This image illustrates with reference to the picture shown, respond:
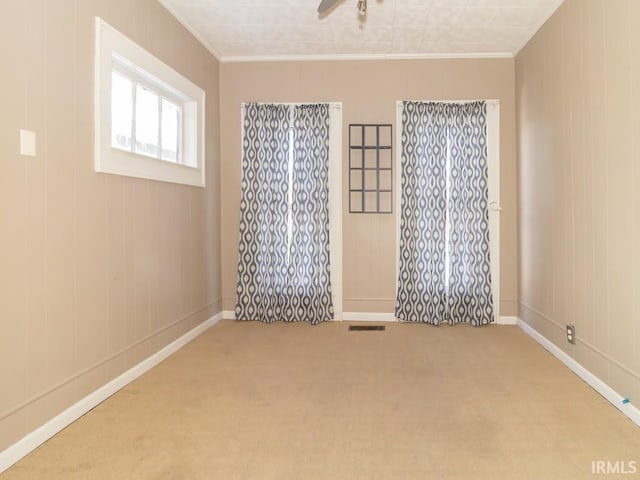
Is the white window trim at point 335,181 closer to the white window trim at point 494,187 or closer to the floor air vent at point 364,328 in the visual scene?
the floor air vent at point 364,328

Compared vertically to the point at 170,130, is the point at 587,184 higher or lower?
lower

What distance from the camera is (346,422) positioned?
2.19 metres

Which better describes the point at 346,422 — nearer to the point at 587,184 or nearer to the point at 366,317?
the point at 587,184

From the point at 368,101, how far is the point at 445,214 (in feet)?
4.47

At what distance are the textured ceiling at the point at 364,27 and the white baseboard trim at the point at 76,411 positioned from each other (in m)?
2.59

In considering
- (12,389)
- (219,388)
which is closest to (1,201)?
(12,389)

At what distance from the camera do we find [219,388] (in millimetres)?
2635

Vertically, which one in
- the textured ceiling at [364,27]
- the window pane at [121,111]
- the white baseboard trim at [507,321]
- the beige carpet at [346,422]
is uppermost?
the textured ceiling at [364,27]

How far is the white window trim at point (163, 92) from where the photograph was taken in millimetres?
2430

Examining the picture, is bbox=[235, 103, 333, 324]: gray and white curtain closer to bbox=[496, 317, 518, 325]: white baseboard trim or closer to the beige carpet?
the beige carpet

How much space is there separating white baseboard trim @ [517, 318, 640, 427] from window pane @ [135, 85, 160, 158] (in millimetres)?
3273

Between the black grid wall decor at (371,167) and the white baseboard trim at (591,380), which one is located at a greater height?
the black grid wall decor at (371,167)

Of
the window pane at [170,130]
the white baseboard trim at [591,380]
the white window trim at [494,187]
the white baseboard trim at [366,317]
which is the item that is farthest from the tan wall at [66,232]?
the white window trim at [494,187]

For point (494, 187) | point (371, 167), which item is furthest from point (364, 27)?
point (494, 187)
